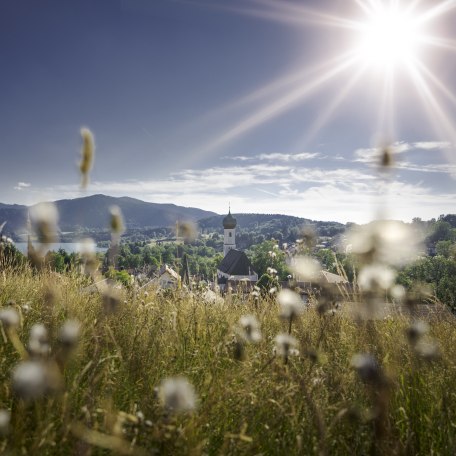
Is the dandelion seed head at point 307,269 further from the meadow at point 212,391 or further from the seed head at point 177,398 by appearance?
the seed head at point 177,398

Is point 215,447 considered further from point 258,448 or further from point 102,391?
point 102,391

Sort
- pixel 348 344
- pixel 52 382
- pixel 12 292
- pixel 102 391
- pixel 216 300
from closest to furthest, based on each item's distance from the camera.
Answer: pixel 52 382 < pixel 102 391 < pixel 348 344 < pixel 12 292 < pixel 216 300

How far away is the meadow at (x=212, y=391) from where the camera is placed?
143cm

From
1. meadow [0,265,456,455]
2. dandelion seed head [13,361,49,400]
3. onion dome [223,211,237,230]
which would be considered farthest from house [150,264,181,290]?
onion dome [223,211,237,230]

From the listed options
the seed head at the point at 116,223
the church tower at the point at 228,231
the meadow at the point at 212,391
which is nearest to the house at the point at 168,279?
the meadow at the point at 212,391

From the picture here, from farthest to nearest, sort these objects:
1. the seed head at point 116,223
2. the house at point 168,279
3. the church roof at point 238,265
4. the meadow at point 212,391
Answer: the church roof at point 238,265 < the house at point 168,279 < the seed head at point 116,223 < the meadow at point 212,391

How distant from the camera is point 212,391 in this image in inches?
82.0

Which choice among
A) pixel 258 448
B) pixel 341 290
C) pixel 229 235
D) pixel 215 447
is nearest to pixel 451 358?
pixel 341 290

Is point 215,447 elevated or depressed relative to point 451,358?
depressed

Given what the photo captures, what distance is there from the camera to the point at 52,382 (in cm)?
122

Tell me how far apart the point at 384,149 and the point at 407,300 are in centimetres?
133

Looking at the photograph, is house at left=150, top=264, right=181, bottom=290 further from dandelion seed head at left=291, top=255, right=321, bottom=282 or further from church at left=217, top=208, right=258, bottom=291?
church at left=217, top=208, right=258, bottom=291

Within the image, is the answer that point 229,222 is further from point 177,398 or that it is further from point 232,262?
point 177,398

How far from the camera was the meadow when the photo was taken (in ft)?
4.70
